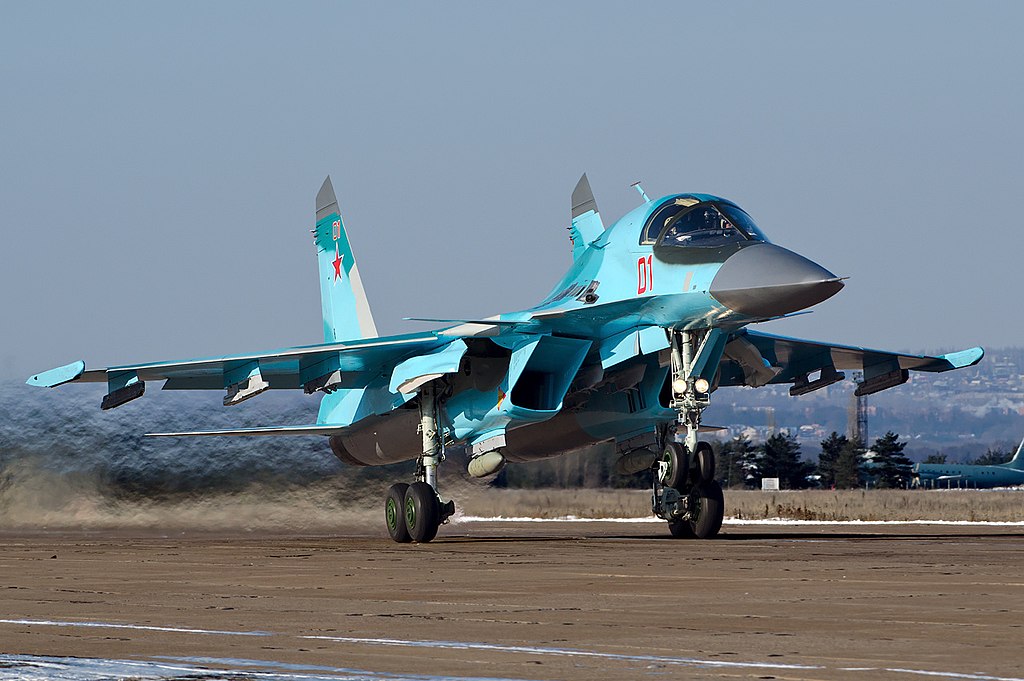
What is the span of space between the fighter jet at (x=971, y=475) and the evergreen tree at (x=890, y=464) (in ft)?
4.00

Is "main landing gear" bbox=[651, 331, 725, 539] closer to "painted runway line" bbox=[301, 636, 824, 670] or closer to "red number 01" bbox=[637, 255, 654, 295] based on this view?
"red number 01" bbox=[637, 255, 654, 295]

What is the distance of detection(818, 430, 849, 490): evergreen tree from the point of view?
92812 mm

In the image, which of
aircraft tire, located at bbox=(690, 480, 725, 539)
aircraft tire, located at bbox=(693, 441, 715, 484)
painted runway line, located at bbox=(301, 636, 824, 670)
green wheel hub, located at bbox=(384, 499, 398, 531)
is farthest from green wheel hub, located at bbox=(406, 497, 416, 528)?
painted runway line, located at bbox=(301, 636, 824, 670)

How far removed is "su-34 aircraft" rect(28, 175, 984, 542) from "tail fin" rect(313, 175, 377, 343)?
273 cm

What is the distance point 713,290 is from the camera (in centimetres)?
1805

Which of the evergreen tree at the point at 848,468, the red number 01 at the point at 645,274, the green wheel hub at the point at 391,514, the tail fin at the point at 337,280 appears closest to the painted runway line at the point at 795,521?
the tail fin at the point at 337,280

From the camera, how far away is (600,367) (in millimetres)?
20141

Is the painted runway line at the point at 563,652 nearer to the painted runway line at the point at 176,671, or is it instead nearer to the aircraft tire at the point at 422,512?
the painted runway line at the point at 176,671

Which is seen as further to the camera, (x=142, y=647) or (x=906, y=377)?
(x=906, y=377)

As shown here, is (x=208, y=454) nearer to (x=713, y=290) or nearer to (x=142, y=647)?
(x=713, y=290)

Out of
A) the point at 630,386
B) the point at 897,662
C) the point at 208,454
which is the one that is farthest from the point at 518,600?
the point at 208,454

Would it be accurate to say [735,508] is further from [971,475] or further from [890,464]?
[890,464]

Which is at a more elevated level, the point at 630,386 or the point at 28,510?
the point at 630,386

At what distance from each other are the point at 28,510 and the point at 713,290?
555 inches
